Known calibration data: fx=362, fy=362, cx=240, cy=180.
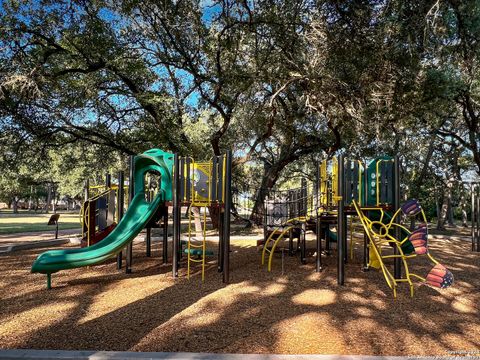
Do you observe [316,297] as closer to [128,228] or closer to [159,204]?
[159,204]

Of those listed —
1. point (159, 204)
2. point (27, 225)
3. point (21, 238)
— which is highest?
point (159, 204)

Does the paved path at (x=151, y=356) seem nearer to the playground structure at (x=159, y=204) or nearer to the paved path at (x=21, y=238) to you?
the playground structure at (x=159, y=204)

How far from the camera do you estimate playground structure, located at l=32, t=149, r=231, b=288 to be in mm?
7039

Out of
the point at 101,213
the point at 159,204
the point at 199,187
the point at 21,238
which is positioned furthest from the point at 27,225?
the point at 199,187

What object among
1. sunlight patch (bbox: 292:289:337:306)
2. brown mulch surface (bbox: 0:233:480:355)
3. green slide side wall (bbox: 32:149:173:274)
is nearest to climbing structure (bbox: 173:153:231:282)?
green slide side wall (bbox: 32:149:173:274)

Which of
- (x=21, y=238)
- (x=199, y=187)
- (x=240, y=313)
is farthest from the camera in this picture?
(x=21, y=238)

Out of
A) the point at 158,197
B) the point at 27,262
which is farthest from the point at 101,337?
the point at 27,262

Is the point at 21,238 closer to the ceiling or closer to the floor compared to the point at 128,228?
closer to the floor

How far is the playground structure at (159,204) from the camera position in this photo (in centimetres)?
704

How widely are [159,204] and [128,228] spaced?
2.85 feet

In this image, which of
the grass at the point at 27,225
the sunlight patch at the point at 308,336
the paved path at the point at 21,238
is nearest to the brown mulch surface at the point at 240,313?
the sunlight patch at the point at 308,336

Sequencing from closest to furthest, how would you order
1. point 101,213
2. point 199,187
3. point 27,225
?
point 199,187 → point 101,213 → point 27,225

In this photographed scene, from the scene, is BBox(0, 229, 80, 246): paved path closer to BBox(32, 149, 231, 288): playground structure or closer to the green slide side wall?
BBox(32, 149, 231, 288): playground structure

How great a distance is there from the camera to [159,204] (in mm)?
8148
